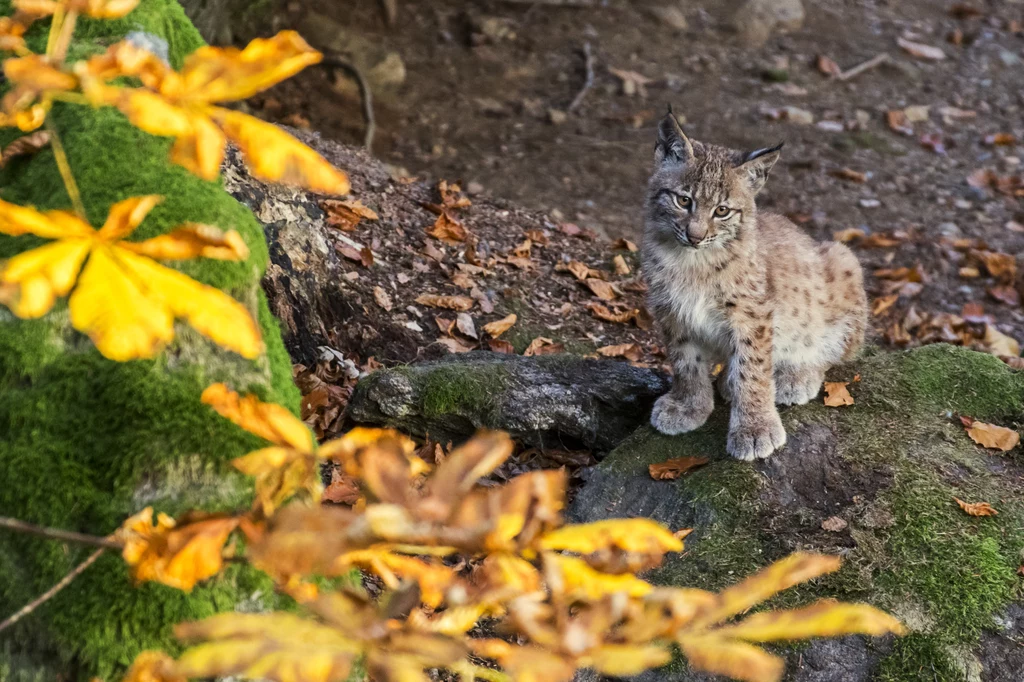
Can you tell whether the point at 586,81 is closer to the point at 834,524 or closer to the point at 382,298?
the point at 382,298

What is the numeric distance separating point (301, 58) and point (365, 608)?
2.55ft

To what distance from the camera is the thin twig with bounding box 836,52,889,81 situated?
11.0 m

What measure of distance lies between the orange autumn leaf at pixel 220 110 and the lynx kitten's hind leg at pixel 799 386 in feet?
11.5

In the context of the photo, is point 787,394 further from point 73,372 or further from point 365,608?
point 365,608

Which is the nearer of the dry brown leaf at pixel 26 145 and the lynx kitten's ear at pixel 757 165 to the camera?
the dry brown leaf at pixel 26 145

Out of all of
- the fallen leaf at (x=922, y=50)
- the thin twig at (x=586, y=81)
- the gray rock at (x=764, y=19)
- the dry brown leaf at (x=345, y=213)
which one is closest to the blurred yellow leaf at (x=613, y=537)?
the dry brown leaf at (x=345, y=213)

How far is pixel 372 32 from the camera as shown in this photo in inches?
427

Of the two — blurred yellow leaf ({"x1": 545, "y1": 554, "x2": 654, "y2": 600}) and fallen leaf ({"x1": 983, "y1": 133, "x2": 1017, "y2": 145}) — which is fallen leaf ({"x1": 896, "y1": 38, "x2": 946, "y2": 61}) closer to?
fallen leaf ({"x1": 983, "y1": 133, "x2": 1017, "y2": 145})

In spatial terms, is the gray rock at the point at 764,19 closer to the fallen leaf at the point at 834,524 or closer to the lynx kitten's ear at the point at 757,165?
the lynx kitten's ear at the point at 757,165

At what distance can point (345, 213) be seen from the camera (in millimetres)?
5965

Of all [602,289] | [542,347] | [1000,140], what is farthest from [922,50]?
[542,347]

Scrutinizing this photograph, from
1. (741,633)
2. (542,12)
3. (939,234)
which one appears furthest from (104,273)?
(542,12)

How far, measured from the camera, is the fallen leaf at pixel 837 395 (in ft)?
14.3

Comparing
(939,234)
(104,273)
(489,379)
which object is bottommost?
(939,234)
